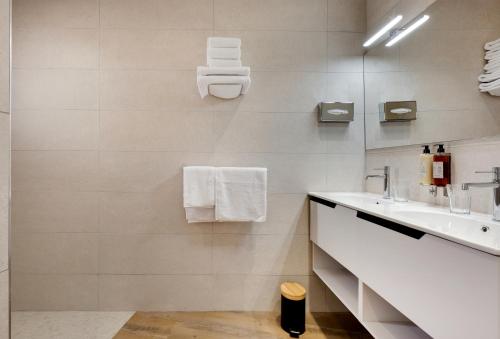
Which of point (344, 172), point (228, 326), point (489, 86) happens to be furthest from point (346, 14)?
point (228, 326)

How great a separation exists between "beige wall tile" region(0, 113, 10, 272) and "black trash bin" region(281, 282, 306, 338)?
1.54 m

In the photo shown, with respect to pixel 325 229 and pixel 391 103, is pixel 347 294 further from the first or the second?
pixel 391 103

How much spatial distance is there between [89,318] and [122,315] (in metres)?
0.22

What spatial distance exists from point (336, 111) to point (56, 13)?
220cm

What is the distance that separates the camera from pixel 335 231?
5.46 ft

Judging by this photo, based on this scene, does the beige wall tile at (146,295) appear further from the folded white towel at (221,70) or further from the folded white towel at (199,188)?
the folded white towel at (221,70)

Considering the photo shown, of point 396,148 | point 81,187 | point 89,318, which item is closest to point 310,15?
point 396,148

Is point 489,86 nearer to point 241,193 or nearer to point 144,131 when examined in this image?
point 241,193

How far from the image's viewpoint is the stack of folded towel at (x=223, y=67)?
1866 mm

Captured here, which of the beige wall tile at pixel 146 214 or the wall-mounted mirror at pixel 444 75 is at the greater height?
the wall-mounted mirror at pixel 444 75

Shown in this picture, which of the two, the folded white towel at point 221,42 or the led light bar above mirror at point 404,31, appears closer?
the led light bar above mirror at point 404,31

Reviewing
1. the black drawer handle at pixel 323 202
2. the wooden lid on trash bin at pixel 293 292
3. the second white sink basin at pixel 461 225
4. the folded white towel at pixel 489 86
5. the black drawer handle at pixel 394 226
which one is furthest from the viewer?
the wooden lid on trash bin at pixel 293 292

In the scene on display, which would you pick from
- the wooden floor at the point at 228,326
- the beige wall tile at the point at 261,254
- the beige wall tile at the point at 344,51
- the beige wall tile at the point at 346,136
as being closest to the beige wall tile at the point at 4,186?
the wooden floor at the point at 228,326

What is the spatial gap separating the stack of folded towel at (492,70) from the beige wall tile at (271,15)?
4.03ft
